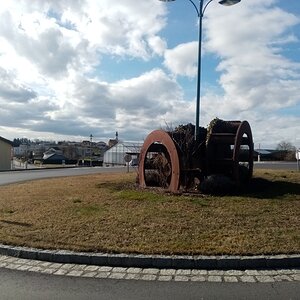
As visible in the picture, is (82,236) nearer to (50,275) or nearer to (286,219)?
(50,275)

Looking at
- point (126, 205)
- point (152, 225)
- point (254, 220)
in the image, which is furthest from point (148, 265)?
point (126, 205)

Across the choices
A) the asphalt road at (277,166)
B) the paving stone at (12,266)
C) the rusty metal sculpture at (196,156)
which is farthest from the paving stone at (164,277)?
the asphalt road at (277,166)

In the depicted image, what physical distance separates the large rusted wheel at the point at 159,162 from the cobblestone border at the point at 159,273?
855 centimetres

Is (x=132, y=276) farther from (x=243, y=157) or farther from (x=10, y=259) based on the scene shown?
(x=243, y=157)

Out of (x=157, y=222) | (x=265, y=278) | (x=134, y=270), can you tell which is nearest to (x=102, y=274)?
(x=134, y=270)

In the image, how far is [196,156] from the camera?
16.2 m

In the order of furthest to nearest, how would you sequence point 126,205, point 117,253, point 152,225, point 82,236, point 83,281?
point 126,205
point 152,225
point 82,236
point 117,253
point 83,281

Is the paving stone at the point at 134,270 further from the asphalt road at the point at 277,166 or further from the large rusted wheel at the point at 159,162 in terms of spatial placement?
the asphalt road at the point at 277,166

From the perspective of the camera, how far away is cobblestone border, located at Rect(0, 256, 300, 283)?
260 inches

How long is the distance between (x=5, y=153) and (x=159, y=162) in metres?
46.1

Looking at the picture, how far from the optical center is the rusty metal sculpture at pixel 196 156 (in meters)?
15.7

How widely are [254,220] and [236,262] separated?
10.5 ft

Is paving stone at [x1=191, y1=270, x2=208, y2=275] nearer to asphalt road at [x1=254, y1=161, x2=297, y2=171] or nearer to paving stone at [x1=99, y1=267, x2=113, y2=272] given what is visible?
paving stone at [x1=99, y1=267, x2=113, y2=272]

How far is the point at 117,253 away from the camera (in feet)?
25.1
